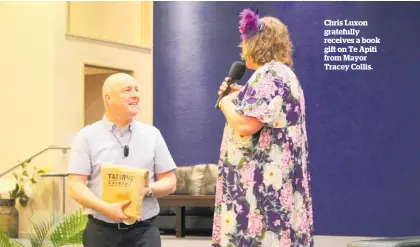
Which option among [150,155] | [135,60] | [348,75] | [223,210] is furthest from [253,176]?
[135,60]

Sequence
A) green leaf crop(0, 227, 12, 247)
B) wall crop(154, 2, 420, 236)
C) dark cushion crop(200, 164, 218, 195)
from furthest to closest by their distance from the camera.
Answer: dark cushion crop(200, 164, 218, 195)
wall crop(154, 2, 420, 236)
green leaf crop(0, 227, 12, 247)

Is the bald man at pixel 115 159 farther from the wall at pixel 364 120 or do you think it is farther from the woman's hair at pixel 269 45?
the wall at pixel 364 120

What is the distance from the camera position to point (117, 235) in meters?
2.89

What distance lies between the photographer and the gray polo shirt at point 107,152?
9.55 feet

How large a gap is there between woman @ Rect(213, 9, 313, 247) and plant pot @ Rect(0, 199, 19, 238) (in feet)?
24.3

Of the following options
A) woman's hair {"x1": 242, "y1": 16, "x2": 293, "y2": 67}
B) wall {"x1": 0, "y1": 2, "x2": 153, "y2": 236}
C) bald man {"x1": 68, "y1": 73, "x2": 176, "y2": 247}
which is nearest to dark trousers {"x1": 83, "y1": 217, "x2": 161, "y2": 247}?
bald man {"x1": 68, "y1": 73, "x2": 176, "y2": 247}

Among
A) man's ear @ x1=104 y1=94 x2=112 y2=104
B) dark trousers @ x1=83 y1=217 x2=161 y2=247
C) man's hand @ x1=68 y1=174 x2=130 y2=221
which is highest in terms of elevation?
man's ear @ x1=104 y1=94 x2=112 y2=104

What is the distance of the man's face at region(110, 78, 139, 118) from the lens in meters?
2.89

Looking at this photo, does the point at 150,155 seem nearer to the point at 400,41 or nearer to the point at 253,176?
the point at 253,176

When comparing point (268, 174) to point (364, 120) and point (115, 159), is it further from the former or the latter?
point (364, 120)

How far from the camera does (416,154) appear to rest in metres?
9.12

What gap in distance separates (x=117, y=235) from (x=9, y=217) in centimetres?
741

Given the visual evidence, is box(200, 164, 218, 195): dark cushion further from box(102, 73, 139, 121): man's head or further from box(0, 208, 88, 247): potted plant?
box(102, 73, 139, 121): man's head

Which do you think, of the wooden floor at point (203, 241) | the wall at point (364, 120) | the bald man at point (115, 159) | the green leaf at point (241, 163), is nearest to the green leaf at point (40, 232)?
the bald man at point (115, 159)
